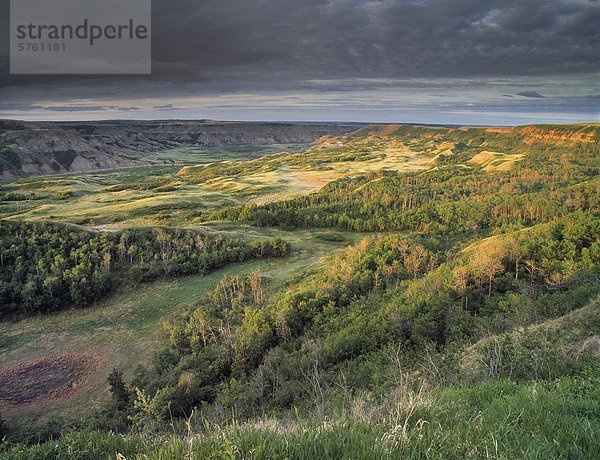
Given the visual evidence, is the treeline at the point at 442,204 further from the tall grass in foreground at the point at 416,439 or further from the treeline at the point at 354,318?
the tall grass in foreground at the point at 416,439

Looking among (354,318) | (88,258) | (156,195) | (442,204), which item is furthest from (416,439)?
(156,195)

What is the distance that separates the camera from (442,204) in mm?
95062

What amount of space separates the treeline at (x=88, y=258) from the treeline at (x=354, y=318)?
13.8 meters

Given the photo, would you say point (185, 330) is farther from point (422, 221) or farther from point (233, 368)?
point (422, 221)

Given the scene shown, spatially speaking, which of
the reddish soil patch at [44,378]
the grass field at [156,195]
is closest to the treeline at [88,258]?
the reddish soil patch at [44,378]

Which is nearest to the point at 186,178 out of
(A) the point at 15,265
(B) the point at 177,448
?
(A) the point at 15,265

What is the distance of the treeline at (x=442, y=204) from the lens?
79.6m

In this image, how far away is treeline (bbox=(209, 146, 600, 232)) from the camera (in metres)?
79.6

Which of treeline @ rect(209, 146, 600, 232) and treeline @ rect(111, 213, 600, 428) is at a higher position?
treeline @ rect(209, 146, 600, 232)

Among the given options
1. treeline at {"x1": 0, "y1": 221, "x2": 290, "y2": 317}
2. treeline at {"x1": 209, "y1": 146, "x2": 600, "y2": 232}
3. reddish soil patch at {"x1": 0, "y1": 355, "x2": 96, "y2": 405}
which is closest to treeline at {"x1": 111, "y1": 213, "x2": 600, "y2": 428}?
reddish soil patch at {"x1": 0, "y1": 355, "x2": 96, "y2": 405}

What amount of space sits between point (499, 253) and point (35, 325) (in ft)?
164

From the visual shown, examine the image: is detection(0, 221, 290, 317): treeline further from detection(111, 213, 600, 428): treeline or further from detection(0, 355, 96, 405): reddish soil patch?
detection(111, 213, 600, 428): treeline

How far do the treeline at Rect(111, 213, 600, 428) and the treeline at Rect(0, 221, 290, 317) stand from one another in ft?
45.1

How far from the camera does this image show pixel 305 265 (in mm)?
56562
